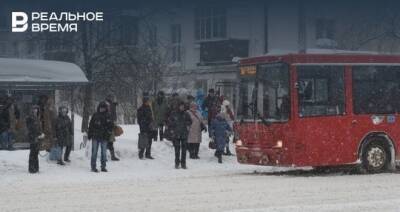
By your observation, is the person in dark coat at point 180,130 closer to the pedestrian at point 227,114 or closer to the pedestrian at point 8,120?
the pedestrian at point 227,114

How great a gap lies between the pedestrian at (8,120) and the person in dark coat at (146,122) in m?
3.47

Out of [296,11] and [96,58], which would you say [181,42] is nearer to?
[296,11]

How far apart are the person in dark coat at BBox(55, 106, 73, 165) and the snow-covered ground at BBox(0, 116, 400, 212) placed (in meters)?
0.40

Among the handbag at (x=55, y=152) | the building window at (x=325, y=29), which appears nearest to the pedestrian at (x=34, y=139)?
the handbag at (x=55, y=152)

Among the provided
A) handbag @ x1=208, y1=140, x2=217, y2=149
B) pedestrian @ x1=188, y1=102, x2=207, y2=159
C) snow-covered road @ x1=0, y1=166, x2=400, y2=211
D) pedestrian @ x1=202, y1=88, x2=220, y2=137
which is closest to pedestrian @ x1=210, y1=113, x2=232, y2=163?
handbag @ x1=208, y1=140, x2=217, y2=149

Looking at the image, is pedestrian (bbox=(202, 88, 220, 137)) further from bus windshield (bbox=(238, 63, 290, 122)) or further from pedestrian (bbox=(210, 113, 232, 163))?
bus windshield (bbox=(238, 63, 290, 122))

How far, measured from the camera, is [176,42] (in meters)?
45.3

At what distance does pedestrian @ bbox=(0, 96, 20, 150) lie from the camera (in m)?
22.9

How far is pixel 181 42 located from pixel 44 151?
23.2 metres

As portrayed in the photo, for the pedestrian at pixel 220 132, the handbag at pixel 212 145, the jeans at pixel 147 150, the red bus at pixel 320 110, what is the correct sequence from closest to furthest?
the red bus at pixel 320 110
the jeans at pixel 147 150
the pedestrian at pixel 220 132
the handbag at pixel 212 145

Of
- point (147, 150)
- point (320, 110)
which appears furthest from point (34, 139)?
point (320, 110)

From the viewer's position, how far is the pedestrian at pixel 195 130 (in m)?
23.2

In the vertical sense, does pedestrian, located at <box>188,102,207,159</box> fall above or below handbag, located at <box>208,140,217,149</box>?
above

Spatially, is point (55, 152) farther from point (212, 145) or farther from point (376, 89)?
point (376, 89)
